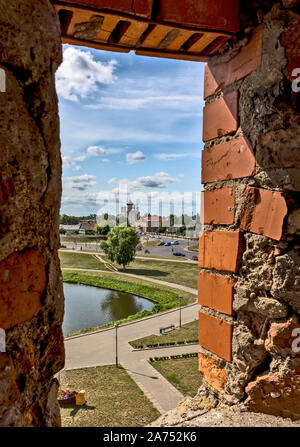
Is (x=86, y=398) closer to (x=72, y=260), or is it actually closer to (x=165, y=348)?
(x=165, y=348)

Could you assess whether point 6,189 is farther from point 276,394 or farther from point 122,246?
point 122,246

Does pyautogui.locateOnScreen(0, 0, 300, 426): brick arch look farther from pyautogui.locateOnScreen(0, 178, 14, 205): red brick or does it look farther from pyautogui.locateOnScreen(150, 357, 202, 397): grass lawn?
pyautogui.locateOnScreen(150, 357, 202, 397): grass lawn

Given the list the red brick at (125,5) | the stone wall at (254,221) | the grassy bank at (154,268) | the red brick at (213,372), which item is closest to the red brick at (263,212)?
the stone wall at (254,221)

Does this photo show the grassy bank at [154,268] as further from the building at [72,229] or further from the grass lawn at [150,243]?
the building at [72,229]

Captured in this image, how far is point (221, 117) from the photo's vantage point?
2201 millimetres

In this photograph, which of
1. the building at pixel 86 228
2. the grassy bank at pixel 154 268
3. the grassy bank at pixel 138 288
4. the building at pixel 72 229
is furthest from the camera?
the building at pixel 72 229

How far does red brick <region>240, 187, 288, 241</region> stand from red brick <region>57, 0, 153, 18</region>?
1068mm

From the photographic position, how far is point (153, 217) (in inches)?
3068

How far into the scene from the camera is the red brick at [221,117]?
2096 mm

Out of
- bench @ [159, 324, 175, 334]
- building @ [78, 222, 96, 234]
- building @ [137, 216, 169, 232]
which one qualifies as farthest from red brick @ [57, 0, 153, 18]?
building @ [137, 216, 169, 232]

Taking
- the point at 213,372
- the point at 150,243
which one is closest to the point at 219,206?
the point at 213,372

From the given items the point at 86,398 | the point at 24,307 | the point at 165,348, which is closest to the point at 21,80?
the point at 24,307

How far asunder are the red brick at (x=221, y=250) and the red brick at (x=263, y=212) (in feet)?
0.35

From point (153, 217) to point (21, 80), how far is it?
3030 inches
